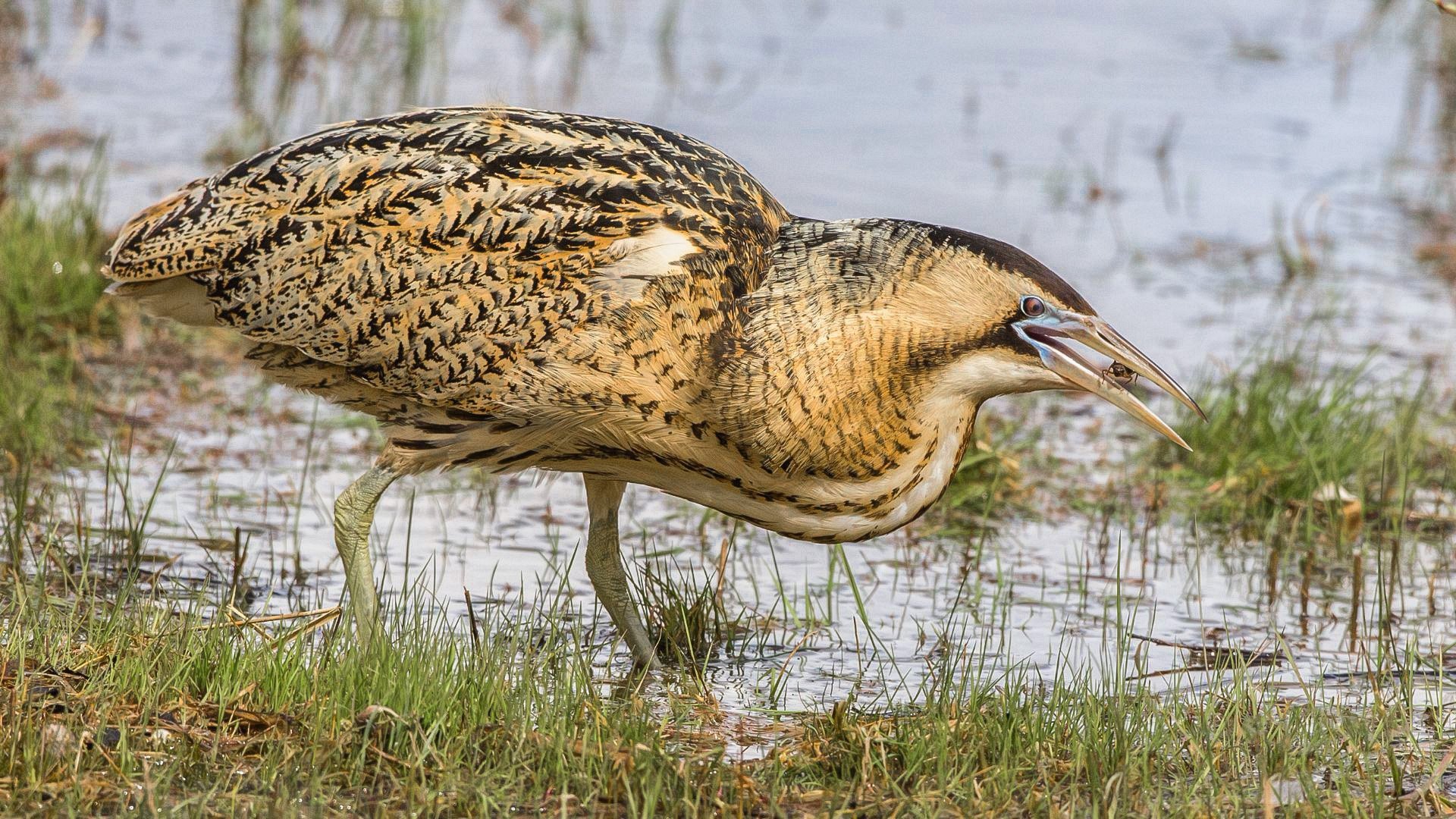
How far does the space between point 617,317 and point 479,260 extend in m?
0.41

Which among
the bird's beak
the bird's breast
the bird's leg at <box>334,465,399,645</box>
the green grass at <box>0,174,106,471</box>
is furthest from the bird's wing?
the green grass at <box>0,174,106,471</box>

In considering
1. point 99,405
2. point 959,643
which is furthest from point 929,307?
point 99,405

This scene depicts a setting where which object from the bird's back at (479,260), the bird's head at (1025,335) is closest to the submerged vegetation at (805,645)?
the bird's back at (479,260)

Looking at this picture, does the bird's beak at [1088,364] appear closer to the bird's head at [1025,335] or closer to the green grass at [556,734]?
the bird's head at [1025,335]

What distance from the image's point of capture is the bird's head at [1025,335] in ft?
15.0

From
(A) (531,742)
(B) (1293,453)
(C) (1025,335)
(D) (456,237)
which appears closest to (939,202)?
(B) (1293,453)

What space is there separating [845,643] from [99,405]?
279 cm

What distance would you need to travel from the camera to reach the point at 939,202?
394 inches

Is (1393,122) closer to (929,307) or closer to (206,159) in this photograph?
(206,159)

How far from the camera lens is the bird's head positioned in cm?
458

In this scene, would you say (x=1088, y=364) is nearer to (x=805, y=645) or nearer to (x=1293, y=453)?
(x=805, y=645)

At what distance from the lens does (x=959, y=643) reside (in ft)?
17.8

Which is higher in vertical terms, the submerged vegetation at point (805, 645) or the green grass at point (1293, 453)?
the green grass at point (1293, 453)

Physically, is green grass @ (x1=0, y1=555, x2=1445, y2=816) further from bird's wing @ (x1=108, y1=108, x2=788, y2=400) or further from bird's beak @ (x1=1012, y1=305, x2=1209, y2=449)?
bird's wing @ (x1=108, y1=108, x2=788, y2=400)
